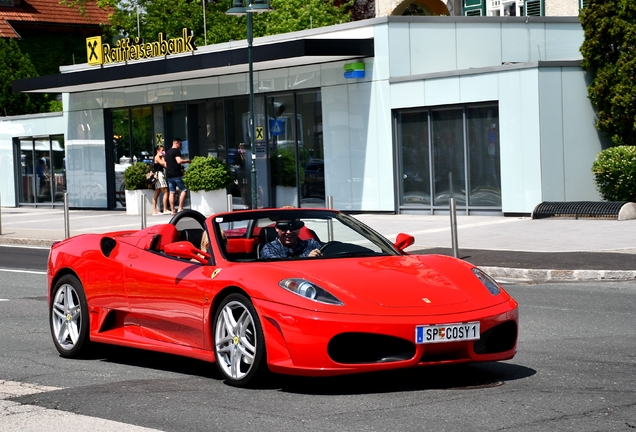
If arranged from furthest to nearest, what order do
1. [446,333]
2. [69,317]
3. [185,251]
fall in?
[69,317] < [185,251] < [446,333]

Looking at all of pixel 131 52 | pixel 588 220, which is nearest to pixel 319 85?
pixel 131 52

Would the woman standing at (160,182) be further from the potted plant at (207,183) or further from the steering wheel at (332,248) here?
the steering wheel at (332,248)

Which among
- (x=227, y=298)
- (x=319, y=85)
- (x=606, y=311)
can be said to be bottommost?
(x=606, y=311)

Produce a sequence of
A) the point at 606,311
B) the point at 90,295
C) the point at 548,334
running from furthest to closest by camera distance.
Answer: the point at 606,311
the point at 548,334
the point at 90,295

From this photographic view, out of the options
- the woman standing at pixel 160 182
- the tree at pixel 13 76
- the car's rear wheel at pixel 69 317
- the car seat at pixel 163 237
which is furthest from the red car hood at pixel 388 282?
the tree at pixel 13 76

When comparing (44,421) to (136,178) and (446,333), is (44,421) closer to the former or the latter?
(446,333)

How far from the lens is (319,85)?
98.0 feet

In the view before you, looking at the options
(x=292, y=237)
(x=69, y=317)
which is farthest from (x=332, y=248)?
(x=69, y=317)

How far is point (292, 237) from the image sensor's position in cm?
831

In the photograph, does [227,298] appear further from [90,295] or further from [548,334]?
[548,334]

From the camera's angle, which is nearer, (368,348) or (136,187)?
(368,348)

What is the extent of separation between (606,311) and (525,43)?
18.4 m

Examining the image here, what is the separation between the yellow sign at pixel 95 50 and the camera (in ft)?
116

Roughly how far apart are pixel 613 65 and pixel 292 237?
18.8m
